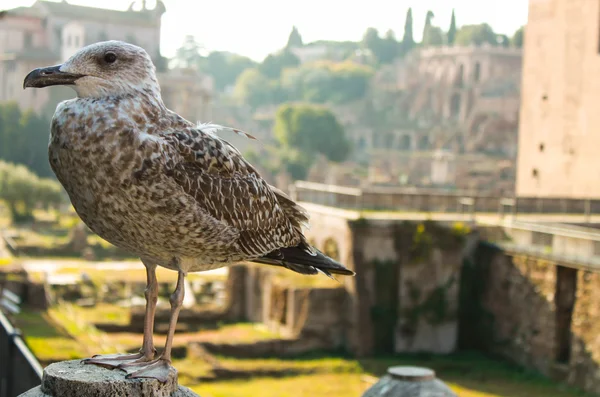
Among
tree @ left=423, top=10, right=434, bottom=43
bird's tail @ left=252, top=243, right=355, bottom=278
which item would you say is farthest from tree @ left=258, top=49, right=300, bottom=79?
bird's tail @ left=252, top=243, right=355, bottom=278

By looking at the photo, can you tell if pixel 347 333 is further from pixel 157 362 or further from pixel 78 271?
pixel 157 362

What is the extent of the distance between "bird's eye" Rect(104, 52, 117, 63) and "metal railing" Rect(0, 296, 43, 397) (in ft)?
8.42

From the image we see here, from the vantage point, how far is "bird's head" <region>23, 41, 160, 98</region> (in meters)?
2.67

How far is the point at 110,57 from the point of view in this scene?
8.81ft

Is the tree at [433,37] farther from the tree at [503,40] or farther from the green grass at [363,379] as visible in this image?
the green grass at [363,379]

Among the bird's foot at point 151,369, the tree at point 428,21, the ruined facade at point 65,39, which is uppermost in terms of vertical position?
the tree at point 428,21

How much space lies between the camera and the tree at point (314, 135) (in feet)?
247

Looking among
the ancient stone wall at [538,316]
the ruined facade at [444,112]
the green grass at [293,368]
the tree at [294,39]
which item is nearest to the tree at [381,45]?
the tree at [294,39]

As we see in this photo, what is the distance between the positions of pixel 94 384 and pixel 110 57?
0.88 m

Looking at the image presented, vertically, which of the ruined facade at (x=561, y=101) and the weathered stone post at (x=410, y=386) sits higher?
→ the ruined facade at (x=561, y=101)

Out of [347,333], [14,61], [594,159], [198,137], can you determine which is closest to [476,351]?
[347,333]

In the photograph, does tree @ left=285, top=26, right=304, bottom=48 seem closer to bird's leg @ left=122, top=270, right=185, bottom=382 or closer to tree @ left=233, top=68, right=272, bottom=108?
tree @ left=233, top=68, right=272, bottom=108

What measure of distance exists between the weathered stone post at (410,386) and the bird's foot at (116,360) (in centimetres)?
507

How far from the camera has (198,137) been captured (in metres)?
2.82
